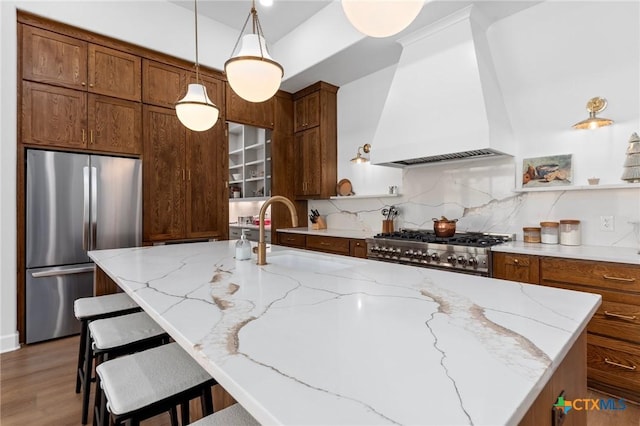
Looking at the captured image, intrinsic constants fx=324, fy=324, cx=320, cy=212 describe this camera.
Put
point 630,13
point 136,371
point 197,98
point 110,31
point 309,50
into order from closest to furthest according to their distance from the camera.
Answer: point 136,371, point 197,98, point 630,13, point 110,31, point 309,50

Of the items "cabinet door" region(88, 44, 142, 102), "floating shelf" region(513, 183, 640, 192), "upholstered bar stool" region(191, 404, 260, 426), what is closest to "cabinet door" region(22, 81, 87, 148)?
"cabinet door" region(88, 44, 142, 102)

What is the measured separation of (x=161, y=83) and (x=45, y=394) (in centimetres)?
298

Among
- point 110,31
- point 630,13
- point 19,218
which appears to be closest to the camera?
point 630,13

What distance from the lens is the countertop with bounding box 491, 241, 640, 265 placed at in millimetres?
1926

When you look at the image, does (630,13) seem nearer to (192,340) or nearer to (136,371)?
(192,340)

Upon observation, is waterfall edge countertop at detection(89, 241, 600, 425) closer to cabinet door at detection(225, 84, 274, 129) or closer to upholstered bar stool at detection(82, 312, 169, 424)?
upholstered bar stool at detection(82, 312, 169, 424)

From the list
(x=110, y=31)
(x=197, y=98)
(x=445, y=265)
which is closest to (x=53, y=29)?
(x=110, y=31)

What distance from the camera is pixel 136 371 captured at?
3.52 feet

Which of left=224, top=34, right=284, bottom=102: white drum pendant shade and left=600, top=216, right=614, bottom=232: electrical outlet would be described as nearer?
A: left=224, top=34, right=284, bottom=102: white drum pendant shade

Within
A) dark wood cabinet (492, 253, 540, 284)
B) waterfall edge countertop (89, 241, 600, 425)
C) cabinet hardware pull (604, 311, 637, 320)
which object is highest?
waterfall edge countertop (89, 241, 600, 425)

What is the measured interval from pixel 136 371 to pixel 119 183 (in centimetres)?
271

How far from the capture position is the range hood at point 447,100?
2678 mm

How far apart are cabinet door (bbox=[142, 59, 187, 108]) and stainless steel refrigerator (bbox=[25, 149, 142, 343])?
2.58 feet

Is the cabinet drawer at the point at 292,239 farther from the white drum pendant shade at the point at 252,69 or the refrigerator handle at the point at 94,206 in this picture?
the white drum pendant shade at the point at 252,69
